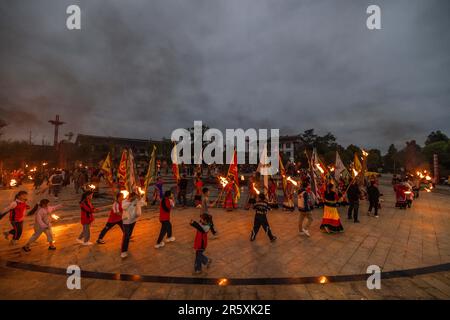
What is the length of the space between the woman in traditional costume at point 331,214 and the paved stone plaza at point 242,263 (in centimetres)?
47

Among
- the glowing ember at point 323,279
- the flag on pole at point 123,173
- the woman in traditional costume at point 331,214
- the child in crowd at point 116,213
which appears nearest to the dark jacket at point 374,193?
the woman in traditional costume at point 331,214

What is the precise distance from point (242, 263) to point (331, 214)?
4.96 meters

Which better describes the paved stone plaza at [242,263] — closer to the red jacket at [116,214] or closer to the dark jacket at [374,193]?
the red jacket at [116,214]

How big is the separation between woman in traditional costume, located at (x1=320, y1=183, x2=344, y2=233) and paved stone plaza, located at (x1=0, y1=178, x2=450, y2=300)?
47 cm

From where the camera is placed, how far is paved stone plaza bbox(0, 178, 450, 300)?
15.7 ft

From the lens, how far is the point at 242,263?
20.5 feet

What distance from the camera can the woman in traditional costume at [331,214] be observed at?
357 inches

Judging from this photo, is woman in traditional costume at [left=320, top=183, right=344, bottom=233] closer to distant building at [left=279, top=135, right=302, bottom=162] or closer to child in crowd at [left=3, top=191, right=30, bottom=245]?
child in crowd at [left=3, top=191, right=30, bottom=245]

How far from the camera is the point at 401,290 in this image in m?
4.91

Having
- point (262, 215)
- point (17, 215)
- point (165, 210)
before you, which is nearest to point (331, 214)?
point (262, 215)

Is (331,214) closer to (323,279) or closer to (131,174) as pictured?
(323,279)
